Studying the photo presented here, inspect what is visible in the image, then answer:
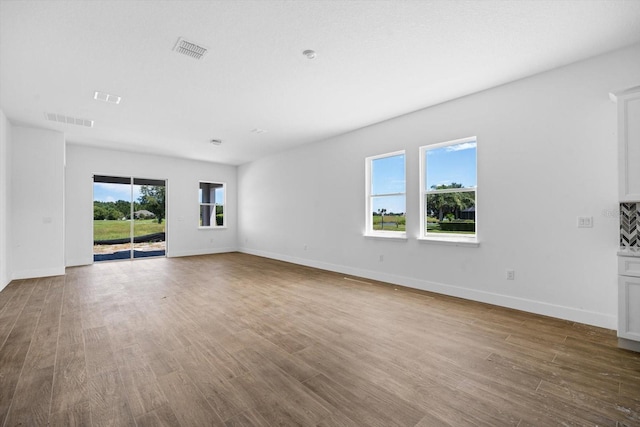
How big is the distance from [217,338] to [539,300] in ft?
12.1

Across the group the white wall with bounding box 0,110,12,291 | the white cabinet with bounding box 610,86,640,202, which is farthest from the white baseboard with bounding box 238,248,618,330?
the white wall with bounding box 0,110,12,291

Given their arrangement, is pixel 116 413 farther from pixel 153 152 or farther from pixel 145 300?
pixel 153 152

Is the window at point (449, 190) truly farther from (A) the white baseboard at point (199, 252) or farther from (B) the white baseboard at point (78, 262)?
(B) the white baseboard at point (78, 262)

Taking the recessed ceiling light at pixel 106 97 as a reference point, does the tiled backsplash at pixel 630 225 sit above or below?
below

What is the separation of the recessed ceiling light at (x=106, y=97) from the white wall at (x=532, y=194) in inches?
160

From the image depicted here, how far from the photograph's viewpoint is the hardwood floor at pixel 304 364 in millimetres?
1719

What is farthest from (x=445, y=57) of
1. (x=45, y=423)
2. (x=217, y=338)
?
(x=45, y=423)

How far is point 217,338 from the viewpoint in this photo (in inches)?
109

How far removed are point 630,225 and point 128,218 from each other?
31.2 ft

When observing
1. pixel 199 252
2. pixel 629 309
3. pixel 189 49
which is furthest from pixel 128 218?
pixel 629 309

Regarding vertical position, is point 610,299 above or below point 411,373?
above

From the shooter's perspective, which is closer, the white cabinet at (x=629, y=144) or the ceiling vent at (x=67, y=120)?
the white cabinet at (x=629, y=144)

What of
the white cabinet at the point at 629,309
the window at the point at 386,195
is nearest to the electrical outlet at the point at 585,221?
the white cabinet at the point at 629,309

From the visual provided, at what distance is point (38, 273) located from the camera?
18.2 feet
